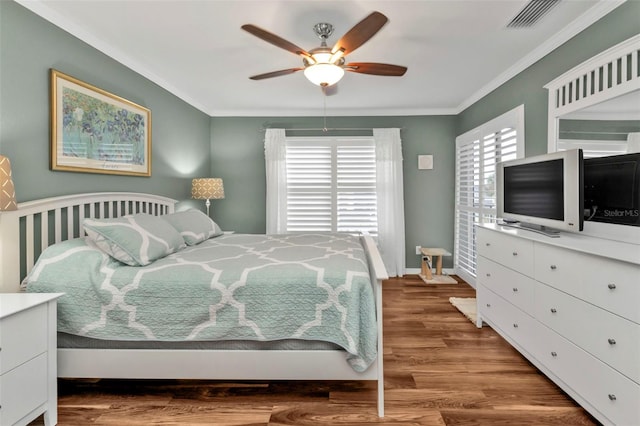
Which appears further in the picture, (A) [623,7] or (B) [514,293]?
(B) [514,293]

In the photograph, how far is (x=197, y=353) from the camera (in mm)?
1870

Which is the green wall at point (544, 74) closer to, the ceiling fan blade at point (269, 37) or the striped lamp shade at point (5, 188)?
the ceiling fan blade at point (269, 37)

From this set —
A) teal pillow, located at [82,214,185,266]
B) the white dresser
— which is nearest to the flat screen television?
the white dresser

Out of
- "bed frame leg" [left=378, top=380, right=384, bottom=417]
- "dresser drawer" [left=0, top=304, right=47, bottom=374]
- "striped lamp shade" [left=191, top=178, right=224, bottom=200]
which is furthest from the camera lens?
"striped lamp shade" [left=191, top=178, right=224, bottom=200]

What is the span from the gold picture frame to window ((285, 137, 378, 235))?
217cm

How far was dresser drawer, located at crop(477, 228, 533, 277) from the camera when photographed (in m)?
2.27

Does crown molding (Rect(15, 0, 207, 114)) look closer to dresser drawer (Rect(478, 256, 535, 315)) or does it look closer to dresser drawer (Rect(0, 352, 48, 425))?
dresser drawer (Rect(0, 352, 48, 425))

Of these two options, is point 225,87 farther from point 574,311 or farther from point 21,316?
point 574,311

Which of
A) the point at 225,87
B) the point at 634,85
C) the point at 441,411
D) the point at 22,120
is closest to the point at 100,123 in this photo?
the point at 22,120

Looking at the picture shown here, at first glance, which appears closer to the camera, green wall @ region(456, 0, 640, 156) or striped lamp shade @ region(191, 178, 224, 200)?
green wall @ region(456, 0, 640, 156)

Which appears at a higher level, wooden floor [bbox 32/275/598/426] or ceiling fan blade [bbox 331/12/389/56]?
ceiling fan blade [bbox 331/12/389/56]

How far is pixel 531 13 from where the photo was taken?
229 cm

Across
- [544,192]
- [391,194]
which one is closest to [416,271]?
[391,194]

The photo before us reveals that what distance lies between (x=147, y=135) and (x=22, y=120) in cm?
126
